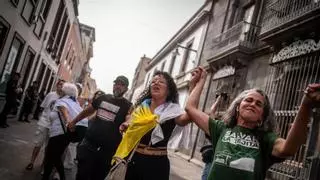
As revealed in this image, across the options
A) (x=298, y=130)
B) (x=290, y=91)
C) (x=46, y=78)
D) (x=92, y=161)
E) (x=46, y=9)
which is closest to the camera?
(x=298, y=130)

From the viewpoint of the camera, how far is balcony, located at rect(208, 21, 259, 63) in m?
11.2

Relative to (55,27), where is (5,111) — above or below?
below

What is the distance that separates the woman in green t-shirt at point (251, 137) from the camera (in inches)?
84.1

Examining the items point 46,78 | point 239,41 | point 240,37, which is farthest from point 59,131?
point 46,78

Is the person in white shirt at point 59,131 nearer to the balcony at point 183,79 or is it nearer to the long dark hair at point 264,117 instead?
the long dark hair at point 264,117

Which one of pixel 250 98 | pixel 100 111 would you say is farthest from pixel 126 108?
pixel 250 98

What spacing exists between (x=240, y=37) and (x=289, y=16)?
349 centimetres

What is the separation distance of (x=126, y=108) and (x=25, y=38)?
9487 mm

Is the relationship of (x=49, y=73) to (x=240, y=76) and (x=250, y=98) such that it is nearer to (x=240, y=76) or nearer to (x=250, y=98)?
(x=240, y=76)

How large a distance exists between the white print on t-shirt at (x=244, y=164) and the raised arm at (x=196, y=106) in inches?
19.0

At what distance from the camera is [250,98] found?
2584mm

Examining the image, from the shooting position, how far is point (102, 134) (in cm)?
422

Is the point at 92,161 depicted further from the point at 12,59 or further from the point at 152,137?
the point at 12,59

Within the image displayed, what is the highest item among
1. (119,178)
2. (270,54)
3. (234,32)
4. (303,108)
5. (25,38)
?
(234,32)
